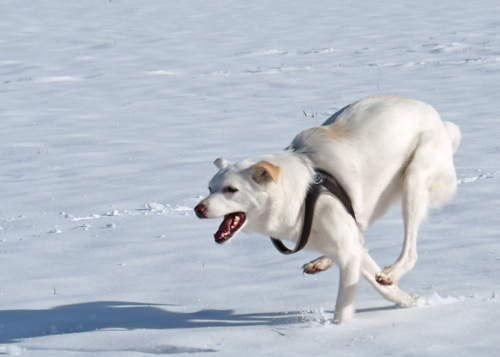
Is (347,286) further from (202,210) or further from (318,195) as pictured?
(202,210)

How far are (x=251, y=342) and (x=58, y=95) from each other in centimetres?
952

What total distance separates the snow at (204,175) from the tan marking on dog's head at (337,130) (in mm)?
1048

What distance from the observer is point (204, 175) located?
750cm

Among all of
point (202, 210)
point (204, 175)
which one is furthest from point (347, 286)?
point (204, 175)

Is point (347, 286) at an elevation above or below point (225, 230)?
below

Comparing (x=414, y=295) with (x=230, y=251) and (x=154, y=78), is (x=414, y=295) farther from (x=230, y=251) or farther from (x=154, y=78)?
(x=154, y=78)

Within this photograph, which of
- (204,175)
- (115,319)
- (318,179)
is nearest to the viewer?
(318,179)

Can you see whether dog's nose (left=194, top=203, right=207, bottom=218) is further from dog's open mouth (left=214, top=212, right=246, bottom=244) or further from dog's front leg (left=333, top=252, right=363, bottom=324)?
dog's front leg (left=333, top=252, right=363, bottom=324)

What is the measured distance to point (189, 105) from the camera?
11.1 metres

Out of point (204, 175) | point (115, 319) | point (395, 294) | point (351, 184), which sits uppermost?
point (351, 184)

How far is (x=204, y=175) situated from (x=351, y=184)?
3.40 m

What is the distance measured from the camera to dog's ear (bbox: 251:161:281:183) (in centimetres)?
393

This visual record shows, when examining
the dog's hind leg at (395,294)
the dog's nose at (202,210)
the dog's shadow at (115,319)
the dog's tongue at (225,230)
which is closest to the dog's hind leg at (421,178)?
the dog's hind leg at (395,294)

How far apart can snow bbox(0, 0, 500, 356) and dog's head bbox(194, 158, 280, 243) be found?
1.97ft
